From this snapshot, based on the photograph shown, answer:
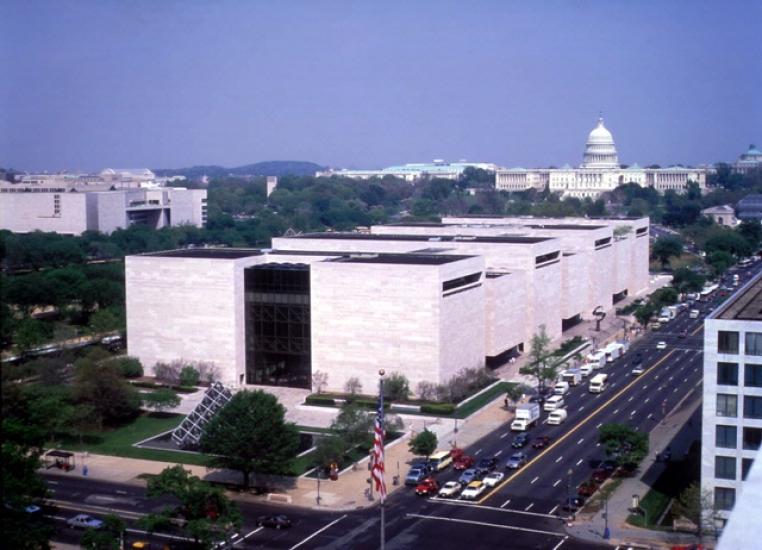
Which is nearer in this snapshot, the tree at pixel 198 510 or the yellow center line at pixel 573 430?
the tree at pixel 198 510

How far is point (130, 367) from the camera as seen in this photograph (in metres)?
24.6

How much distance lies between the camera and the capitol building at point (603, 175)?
94.1 m

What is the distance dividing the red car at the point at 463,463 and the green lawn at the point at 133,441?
15.6ft

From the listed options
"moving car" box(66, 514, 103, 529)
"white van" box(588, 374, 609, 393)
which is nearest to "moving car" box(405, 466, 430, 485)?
"moving car" box(66, 514, 103, 529)

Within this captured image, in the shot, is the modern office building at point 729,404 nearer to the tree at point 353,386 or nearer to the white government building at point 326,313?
the white government building at point 326,313

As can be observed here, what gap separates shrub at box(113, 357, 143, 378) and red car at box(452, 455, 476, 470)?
10092 mm

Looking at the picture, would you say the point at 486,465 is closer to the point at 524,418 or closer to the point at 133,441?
the point at 524,418

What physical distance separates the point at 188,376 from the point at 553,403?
29.5ft

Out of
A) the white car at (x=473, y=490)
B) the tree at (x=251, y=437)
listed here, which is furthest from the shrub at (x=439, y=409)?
the tree at (x=251, y=437)

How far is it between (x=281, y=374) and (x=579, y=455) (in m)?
8.89

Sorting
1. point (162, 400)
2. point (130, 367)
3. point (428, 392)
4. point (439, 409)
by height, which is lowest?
point (439, 409)

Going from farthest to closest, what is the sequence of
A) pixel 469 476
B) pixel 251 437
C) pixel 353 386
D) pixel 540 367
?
1. pixel 540 367
2. pixel 353 386
3. pixel 469 476
4. pixel 251 437

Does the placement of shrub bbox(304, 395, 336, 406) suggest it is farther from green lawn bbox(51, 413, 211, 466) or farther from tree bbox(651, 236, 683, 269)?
tree bbox(651, 236, 683, 269)

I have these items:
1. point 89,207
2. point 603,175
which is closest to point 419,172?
point 603,175
